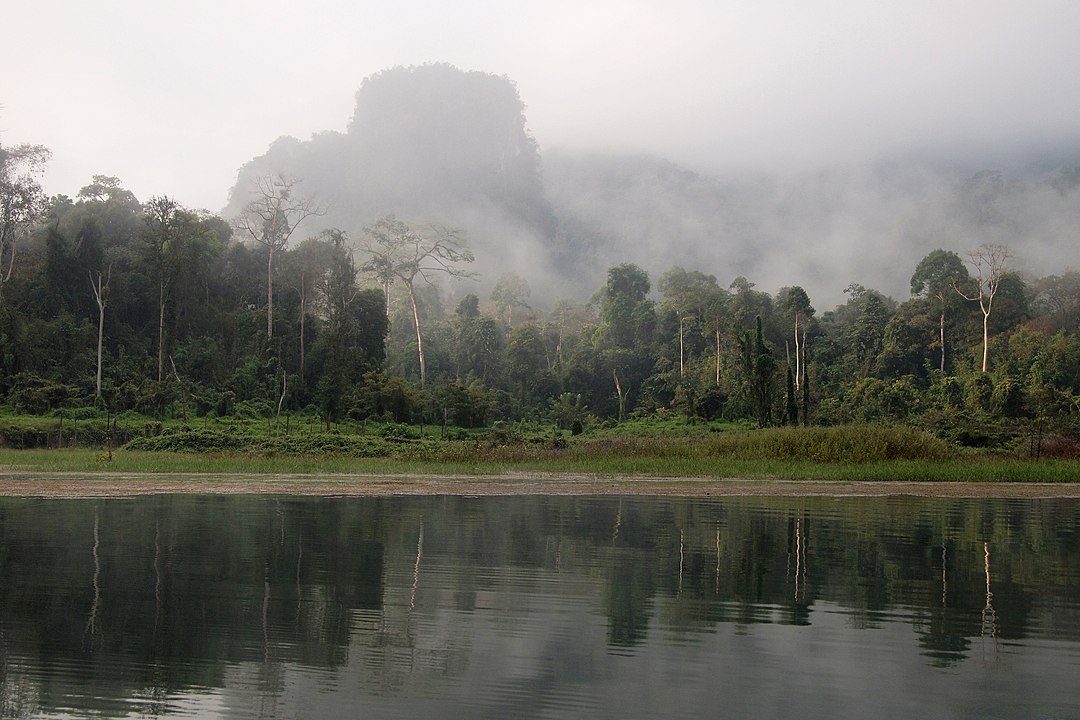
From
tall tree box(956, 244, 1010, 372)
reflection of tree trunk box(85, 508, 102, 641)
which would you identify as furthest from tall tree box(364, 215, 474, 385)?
reflection of tree trunk box(85, 508, 102, 641)

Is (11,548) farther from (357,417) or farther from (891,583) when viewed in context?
(357,417)

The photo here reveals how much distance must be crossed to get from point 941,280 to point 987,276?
3101 millimetres

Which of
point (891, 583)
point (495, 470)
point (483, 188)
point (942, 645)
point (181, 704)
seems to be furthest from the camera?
point (483, 188)

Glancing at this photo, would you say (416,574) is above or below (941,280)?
below

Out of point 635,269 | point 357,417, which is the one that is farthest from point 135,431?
point 635,269

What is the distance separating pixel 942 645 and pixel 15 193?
Answer: 5465cm

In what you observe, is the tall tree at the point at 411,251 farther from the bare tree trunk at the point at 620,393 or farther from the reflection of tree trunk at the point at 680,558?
the reflection of tree trunk at the point at 680,558

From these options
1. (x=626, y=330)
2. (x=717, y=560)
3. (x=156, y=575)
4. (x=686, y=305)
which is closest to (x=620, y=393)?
(x=626, y=330)

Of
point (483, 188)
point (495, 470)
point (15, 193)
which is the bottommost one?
point (495, 470)

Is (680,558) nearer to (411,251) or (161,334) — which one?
(161,334)

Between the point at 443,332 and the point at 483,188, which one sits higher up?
the point at 483,188

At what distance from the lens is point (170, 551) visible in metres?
10.9

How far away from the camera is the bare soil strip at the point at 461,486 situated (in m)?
20.2

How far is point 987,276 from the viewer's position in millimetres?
63938
